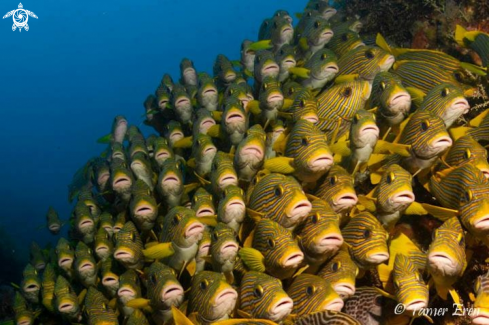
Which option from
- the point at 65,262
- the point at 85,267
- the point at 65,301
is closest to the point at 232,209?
the point at 85,267

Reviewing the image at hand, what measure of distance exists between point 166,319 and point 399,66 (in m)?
3.79

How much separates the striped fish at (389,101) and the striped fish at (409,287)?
148cm

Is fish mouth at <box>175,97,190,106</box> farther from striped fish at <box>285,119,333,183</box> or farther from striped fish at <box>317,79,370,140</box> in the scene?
striped fish at <box>285,119,333,183</box>

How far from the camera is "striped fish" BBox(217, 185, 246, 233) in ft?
11.9

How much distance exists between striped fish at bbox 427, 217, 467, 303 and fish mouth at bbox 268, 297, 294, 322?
103 centimetres

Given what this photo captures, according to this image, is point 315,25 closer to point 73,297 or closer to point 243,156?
point 243,156

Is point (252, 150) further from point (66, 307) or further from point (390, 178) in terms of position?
point (66, 307)

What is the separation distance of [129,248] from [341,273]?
2.21 metres

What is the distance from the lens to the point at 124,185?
4.90 m

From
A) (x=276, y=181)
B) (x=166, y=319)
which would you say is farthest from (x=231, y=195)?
(x=166, y=319)

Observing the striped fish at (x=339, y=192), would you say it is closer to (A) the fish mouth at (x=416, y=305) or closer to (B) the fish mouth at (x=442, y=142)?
(B) the fish mouth at (x=442, y=142)

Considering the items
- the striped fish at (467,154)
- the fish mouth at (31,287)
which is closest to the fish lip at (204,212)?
the striped fish at (467,154)

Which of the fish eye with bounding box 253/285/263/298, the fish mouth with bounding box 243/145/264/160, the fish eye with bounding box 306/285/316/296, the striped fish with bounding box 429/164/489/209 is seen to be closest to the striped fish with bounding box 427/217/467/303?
the striped fish with bounding box 429/164/489/209

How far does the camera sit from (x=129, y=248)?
4137 mm
